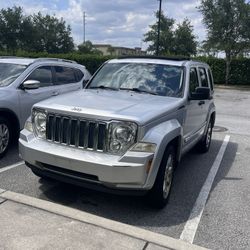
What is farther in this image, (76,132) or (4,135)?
(4,135)

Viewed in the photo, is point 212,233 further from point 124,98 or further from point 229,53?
point 229,53

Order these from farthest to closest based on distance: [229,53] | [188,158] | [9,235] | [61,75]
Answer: [229,53] → [61,75] → [188,158] → [9,235]

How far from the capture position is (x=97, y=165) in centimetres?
405

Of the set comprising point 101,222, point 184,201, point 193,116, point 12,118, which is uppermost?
point 193,116

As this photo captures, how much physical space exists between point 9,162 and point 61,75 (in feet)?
8.23

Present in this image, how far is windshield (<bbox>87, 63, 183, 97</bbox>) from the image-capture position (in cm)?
555

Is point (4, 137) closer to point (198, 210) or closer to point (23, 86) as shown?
point (23, 86)

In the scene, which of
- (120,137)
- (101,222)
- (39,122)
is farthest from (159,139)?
(39,122)

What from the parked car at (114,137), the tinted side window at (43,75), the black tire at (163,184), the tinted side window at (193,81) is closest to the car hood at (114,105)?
the parked car at (114,137)

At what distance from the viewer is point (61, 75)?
7.95 meters

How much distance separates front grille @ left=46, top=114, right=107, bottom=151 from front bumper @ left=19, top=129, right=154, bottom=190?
8 cm

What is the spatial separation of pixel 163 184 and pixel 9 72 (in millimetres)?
4006

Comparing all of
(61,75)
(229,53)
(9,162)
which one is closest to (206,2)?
(229,53)

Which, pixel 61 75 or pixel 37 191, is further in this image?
pixel 61 75
